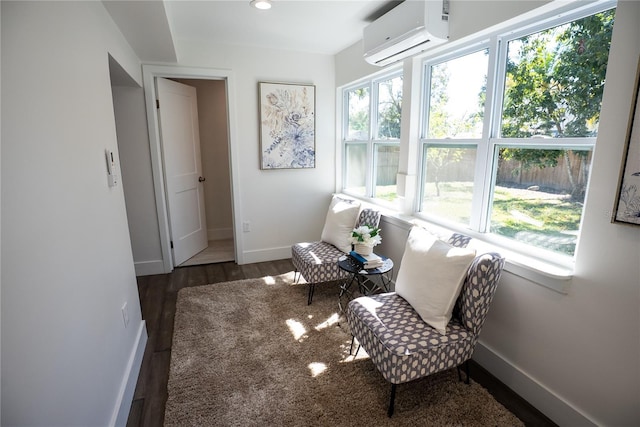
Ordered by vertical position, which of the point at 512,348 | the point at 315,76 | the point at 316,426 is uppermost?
the point at 315,76

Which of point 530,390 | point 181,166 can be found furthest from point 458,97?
point 181,166

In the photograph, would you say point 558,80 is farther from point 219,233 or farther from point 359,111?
point 219,233

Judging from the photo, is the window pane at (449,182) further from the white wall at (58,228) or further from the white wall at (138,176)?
the white wall at (138,176)

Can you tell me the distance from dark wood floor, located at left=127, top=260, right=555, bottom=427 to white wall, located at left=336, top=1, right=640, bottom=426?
0.37ft

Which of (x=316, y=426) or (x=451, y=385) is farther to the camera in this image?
(x=451, y=385)

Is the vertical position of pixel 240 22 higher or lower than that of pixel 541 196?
higher

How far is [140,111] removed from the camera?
10.9 feet

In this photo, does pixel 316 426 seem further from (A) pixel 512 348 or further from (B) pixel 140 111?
(B) pixel 140 111

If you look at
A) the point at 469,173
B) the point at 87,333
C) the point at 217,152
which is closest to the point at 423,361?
the point at 469,173

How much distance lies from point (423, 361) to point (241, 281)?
218cm

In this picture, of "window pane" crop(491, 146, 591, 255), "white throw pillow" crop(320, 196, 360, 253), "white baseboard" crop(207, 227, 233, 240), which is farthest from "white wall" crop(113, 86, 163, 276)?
"window pane" crop(491, 146, 591, 255)

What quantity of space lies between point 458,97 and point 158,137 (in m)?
2.90

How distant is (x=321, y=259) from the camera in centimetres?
292

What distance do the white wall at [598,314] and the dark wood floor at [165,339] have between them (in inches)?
4.4
